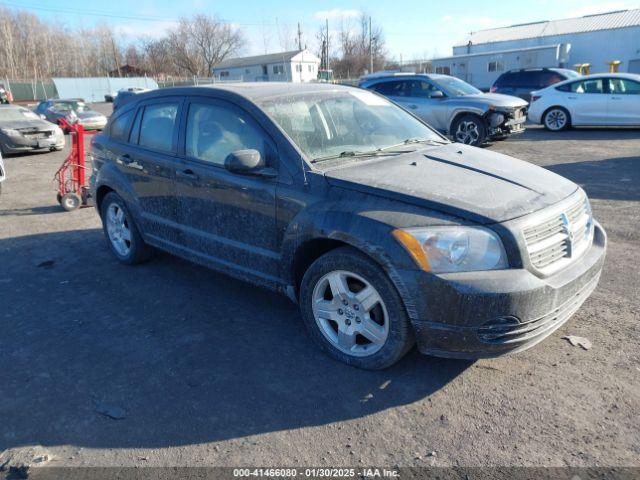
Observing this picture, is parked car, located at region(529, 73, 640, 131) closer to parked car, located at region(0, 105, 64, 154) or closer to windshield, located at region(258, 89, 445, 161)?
windshield, located at region(258, 89, 445, 161)

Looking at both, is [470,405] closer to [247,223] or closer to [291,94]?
[247,223]

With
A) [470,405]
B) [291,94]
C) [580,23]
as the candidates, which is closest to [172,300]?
[291,94]

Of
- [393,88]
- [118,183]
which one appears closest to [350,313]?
[118,183]

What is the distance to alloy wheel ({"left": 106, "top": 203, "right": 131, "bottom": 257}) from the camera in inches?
211

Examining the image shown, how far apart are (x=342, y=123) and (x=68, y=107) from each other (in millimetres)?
22221

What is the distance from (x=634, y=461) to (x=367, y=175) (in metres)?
2.11

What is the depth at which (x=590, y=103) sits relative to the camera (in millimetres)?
13867

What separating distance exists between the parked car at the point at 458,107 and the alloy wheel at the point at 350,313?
9.27m

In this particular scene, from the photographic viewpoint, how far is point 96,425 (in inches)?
113

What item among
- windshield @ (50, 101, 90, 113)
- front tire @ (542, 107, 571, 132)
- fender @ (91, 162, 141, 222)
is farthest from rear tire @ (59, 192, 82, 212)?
windshield @ (50, 101, 90, 113)

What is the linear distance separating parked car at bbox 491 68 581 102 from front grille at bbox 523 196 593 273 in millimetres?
15839

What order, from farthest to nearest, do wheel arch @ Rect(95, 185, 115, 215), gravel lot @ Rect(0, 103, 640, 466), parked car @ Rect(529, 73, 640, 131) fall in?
parked car @ Rect(529, 73, 640, 131) < wheel arch @ Rect(95, 185, 115, 215) < gravel lot @ Rect(0, 103, 640, 466)

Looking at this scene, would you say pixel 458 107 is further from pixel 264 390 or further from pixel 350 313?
pixel 264 390

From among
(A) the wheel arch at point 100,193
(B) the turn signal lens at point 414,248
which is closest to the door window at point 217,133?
(B) the turn signal lens at point 414,248
